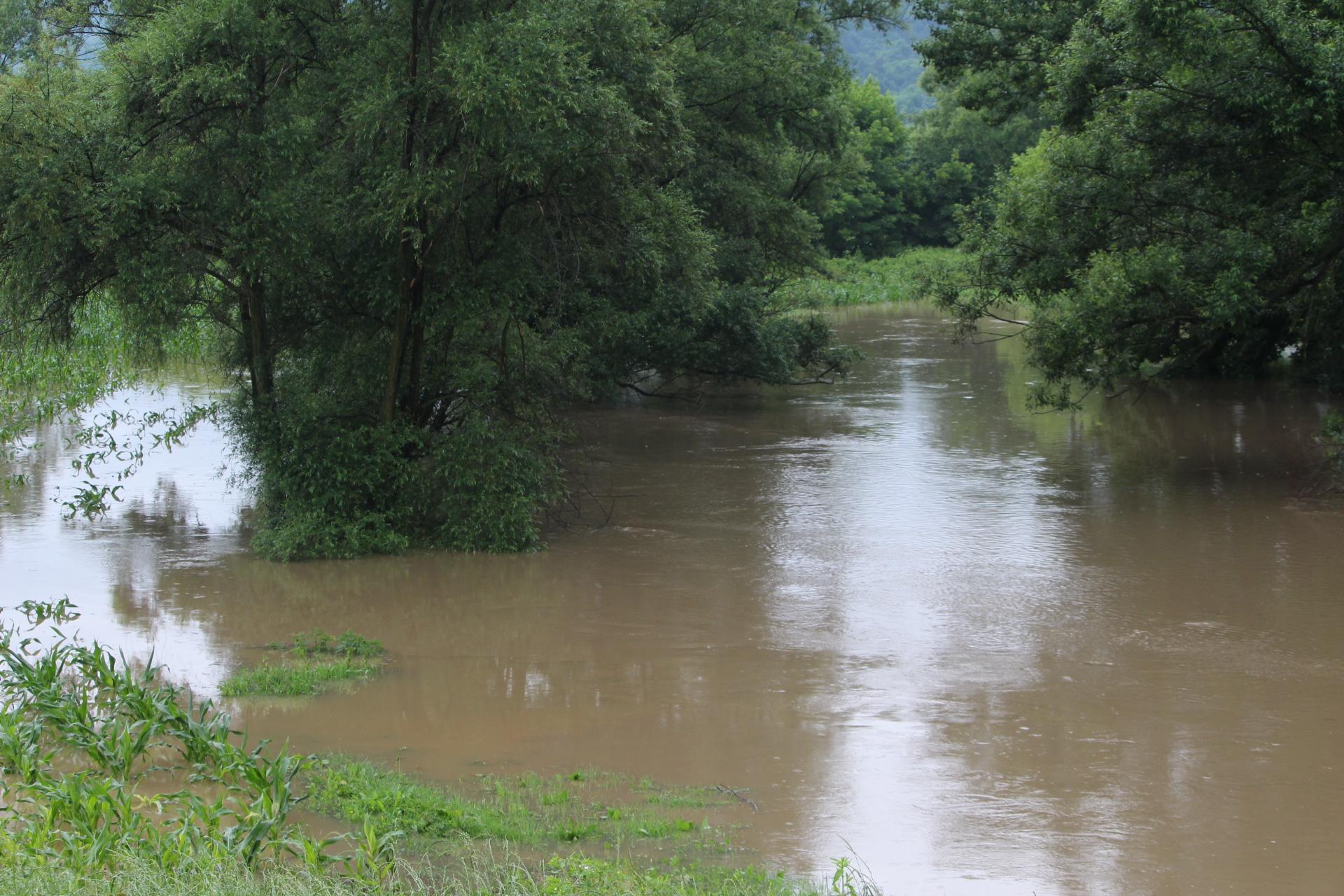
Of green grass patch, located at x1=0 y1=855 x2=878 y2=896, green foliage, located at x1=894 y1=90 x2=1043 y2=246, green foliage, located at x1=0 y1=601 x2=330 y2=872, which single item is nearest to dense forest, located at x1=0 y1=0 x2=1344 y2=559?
green foliage, located at x1=0 y1=601 x2=330 y2=872

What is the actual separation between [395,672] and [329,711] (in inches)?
40.0

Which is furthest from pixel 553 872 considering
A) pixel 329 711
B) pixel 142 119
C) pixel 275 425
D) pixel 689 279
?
pixel 689 279

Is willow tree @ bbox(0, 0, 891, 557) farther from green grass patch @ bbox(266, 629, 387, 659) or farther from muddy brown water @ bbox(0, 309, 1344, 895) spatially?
green grass patch @ bbox(266, 629, 387, 659)

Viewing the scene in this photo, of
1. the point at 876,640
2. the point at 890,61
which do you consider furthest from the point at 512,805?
the point at 890,61

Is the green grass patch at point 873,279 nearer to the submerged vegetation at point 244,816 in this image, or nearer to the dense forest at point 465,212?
the dense forest at point 465,212

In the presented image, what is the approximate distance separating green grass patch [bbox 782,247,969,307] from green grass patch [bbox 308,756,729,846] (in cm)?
3092

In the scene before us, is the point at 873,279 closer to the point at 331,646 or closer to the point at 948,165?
the point at 948,165

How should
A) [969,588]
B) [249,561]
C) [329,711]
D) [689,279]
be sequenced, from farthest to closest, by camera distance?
[689,279] → [249,561] → [969,588] → [329,711]

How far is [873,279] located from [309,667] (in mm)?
46719

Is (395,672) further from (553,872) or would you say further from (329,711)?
(553,872)

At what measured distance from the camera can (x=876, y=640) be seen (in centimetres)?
1057

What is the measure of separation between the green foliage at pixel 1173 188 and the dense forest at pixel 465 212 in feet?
0.14

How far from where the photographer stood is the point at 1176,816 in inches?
283

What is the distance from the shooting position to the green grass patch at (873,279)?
47.1 m
